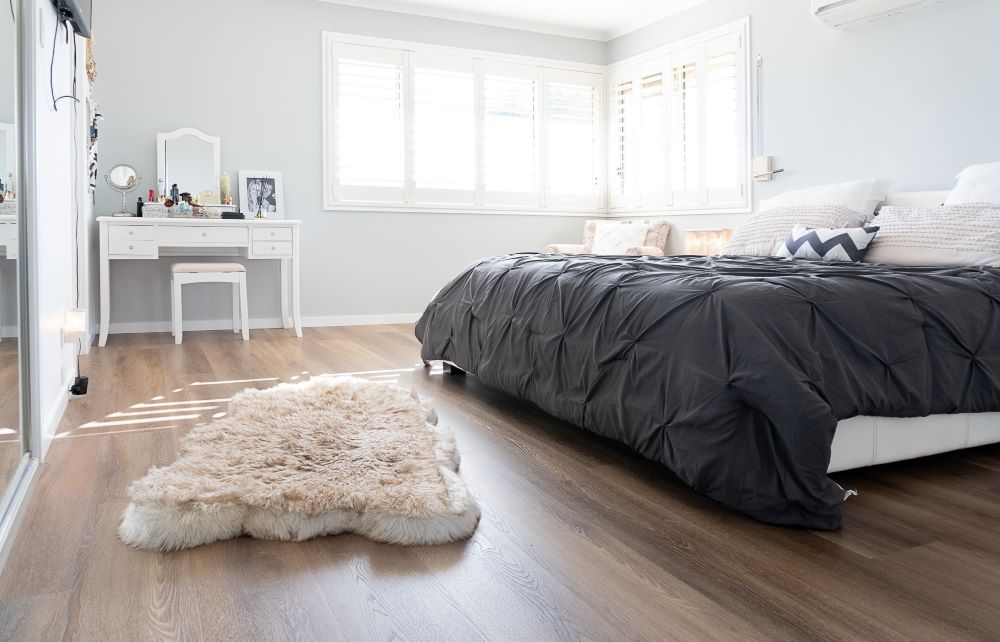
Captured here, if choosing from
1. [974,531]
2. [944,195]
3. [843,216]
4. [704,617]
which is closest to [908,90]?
[944,195]

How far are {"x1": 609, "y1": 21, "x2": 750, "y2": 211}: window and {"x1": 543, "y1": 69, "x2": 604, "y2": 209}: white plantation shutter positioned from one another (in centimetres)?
15

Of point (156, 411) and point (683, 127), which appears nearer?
point (156, 411)

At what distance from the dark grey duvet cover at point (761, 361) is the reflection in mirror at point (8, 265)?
5.01 feet

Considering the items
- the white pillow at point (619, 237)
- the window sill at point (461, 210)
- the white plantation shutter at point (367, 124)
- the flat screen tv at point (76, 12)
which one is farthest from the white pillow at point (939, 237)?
the white plantation shutter at point (367, 124)

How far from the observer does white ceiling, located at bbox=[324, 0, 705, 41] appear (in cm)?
569

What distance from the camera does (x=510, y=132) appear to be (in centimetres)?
625

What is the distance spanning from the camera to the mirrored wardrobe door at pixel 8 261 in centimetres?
168

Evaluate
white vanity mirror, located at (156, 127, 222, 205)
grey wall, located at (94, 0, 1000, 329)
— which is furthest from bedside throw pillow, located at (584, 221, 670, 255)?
white vanity mirror, located at (156, 127, 222, 205)

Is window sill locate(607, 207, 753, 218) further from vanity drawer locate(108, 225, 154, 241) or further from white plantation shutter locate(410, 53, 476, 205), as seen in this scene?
vanity drawer locate(108, 225, 154, 241)

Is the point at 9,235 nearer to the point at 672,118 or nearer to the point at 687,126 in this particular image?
the point at 687,126

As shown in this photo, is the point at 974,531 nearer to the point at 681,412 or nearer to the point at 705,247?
the point at 681,412

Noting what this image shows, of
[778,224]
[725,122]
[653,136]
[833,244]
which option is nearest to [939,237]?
[833,244]

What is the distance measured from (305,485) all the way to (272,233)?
3.53 m

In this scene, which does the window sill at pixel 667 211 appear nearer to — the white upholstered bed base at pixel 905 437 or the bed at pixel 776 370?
the bed at pixel 776 370
